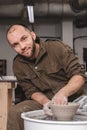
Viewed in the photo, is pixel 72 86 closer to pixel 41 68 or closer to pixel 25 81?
pixel 41 68

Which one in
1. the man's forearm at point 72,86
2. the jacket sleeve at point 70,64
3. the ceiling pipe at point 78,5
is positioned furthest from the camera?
the ceiling pipe at point 78,5

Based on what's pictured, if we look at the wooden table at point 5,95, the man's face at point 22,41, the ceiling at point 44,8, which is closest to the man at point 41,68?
the man's face at point 22,41

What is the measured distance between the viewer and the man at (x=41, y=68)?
136 cm

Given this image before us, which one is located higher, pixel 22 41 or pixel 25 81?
pixel 22 41

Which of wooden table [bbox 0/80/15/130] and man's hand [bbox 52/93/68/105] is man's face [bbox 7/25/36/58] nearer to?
man's hand [bbox 52/93/68/105]

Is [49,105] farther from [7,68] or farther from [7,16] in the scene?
[7,68]

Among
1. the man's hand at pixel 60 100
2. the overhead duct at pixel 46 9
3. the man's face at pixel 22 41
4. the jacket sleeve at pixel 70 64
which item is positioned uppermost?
the overhead duct at pixel 46 9

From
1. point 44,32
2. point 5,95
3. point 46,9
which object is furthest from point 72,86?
point 44,32

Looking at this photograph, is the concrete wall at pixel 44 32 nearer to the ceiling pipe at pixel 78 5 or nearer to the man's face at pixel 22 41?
the ceiling pipe at pixel 78 5

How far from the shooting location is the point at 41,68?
144 cm

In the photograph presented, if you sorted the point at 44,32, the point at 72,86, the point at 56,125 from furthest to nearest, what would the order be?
the point at 44,32, the point at 72,86, the point at 56,125

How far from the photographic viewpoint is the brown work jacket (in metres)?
1.43

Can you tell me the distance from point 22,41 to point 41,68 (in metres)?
0.19

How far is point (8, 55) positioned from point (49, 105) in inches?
176
